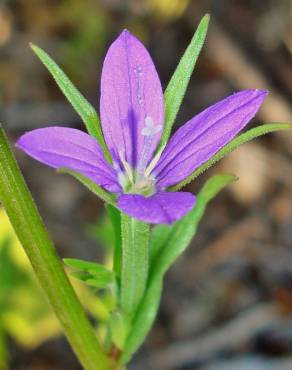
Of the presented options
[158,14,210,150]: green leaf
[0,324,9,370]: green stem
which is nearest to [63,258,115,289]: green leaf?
[158,14,210,150]: green leaf

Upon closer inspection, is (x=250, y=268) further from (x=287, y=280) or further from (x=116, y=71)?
(x=116, y=71)

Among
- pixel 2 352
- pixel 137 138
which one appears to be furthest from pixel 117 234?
pixel 2 352

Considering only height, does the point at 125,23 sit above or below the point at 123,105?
below

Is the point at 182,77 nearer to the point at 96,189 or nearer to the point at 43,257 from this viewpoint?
the point at 96,189

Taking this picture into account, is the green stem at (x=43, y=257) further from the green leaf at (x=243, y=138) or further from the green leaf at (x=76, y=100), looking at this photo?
the green leaf at (x=243, y=138)

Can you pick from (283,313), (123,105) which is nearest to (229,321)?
(283,313)

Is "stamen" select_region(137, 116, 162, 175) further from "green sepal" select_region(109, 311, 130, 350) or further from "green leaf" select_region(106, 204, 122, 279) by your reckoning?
"green sepal" select_region(109, 311, 130, 350)

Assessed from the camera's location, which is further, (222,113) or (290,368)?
(290,368)
